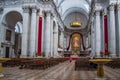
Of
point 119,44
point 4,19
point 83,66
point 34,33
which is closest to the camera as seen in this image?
point 83,66

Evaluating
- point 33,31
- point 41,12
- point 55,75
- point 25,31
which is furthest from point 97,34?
point 55,75

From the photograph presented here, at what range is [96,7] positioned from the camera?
87.4 ft

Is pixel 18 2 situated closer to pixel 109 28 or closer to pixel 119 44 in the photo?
pixel 109 28

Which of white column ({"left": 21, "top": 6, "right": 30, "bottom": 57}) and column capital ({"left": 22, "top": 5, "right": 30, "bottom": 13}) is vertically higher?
column capital ({"left": 22, "top": 5, "right": 30, "bottom": 13})

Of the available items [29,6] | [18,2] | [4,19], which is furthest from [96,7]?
[4,19]

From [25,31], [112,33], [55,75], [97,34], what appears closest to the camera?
[55,75]

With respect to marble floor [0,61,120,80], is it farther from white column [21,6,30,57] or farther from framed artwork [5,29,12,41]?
framed artwork [5,29,12,41]

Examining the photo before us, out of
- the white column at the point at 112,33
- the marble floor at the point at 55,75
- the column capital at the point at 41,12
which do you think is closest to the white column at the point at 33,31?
the column capital at the point at 41,12

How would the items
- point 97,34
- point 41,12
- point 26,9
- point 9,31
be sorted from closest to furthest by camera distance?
point 26,9 → point 97,34 → point 41,12 → point 9,31

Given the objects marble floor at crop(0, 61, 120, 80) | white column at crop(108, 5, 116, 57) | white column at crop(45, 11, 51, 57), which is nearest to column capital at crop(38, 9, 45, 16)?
white column at crop(45, 11, 51, 57)

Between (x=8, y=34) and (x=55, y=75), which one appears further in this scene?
(x=8, y=34)

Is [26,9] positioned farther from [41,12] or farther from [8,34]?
[8,34]

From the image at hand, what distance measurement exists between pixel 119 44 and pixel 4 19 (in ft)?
54.8

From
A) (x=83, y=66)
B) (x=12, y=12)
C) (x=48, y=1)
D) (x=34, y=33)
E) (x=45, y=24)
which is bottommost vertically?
(x=83, y=66)
